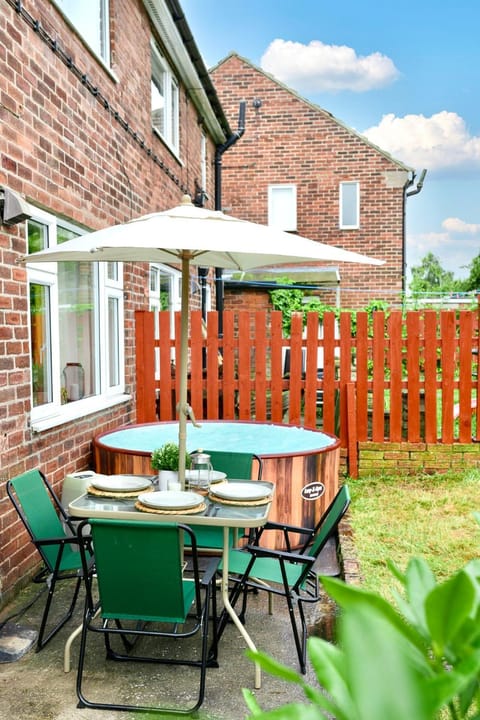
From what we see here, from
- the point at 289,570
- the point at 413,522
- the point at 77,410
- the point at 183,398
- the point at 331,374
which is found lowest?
the point at 413,522

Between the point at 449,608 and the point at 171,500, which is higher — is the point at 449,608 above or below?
above

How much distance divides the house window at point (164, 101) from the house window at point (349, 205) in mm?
7517

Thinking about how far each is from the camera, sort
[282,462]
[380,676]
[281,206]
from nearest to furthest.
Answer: [380,676] → [282,462] → [281,206]

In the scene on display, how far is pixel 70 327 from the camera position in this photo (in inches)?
232

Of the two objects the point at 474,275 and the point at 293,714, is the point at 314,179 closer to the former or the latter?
the point at 474,275

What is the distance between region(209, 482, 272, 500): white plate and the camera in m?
3.60

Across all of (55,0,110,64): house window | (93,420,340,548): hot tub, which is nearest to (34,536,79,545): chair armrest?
(93,420,340,548): hot tub

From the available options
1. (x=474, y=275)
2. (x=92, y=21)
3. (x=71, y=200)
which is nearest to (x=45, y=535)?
(x=71, y=200)

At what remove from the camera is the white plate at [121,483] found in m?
Result: 3.77

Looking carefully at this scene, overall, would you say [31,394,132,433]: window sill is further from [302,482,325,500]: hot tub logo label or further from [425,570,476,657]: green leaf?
[425,570,476,657]: green leaf

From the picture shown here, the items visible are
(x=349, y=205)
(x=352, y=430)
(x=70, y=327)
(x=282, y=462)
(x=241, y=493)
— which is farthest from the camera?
(x=349, y=205)

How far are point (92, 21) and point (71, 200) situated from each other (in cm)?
206

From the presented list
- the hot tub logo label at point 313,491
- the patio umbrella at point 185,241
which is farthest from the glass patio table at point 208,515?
the hot tub logo label at point 313,491

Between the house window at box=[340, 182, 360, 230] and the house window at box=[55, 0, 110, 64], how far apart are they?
35.2ft
